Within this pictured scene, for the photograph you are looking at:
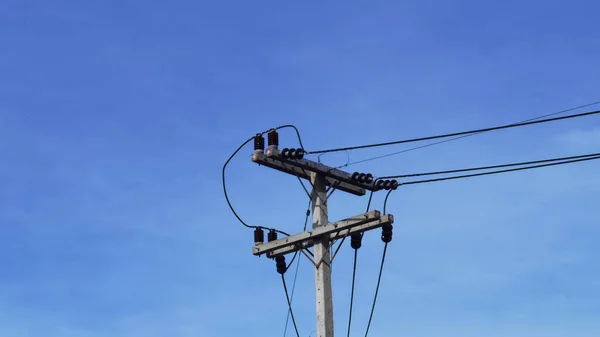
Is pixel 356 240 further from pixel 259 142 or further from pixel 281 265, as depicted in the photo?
pixel 259 142

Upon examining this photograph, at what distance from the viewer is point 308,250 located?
2172 centimetres

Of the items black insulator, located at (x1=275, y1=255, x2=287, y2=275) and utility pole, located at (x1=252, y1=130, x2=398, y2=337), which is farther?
black insulator, located at (x1=275, y1=255, x2=287, y2=275)

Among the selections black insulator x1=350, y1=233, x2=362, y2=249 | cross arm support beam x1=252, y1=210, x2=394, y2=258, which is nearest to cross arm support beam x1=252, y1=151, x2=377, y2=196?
cross arm support beam x1=252, y1=210, x2=394, y2=258

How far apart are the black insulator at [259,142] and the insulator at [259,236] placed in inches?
62.4

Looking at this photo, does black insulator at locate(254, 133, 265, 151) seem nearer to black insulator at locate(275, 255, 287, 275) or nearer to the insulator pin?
the insulator pin

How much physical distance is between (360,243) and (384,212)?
0.69m

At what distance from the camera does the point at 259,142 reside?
71.3 ft

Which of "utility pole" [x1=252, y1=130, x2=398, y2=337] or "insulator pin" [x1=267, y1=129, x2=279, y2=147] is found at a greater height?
"insulator pin" [x1=267, y1=129, x2=279, y2=147]

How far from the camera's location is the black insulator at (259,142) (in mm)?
21688

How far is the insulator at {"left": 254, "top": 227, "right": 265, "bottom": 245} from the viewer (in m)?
22.2

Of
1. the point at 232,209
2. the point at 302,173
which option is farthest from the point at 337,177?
the point at 232,209

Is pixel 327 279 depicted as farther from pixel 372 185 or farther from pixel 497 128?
pixel 497 128

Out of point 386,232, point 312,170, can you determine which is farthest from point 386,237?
point 312,170

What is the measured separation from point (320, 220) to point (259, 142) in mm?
1734
